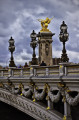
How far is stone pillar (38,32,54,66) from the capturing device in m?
44.4

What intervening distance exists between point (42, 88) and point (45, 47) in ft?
83.8

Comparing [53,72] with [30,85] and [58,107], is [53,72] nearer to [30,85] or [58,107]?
[30,85]

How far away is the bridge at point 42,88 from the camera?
56.9 ft

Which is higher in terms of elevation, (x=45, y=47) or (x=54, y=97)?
(x=45, y=47)

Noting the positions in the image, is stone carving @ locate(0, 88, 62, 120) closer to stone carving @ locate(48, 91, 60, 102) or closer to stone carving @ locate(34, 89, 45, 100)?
stone carving @ locate(34, 89, 45, 100)

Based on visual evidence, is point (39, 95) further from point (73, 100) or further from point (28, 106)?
point (73, 100)

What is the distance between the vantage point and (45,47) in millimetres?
45438

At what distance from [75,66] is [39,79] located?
3745mm

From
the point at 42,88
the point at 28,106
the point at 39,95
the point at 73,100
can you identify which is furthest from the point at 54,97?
the point at 28,106

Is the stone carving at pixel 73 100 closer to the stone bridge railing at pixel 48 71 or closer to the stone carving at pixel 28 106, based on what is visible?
the stone bridge railing at pixel 48 71

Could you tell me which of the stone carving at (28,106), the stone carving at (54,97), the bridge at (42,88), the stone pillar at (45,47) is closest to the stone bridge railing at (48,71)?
the bridge at (42,88)

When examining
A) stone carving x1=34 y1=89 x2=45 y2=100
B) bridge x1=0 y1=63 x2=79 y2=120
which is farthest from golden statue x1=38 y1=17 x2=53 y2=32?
stone carving x1=34 y1=89 x2=45 y2=100

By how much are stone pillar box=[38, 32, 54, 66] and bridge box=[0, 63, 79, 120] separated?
18569mm

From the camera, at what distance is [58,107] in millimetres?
24125
